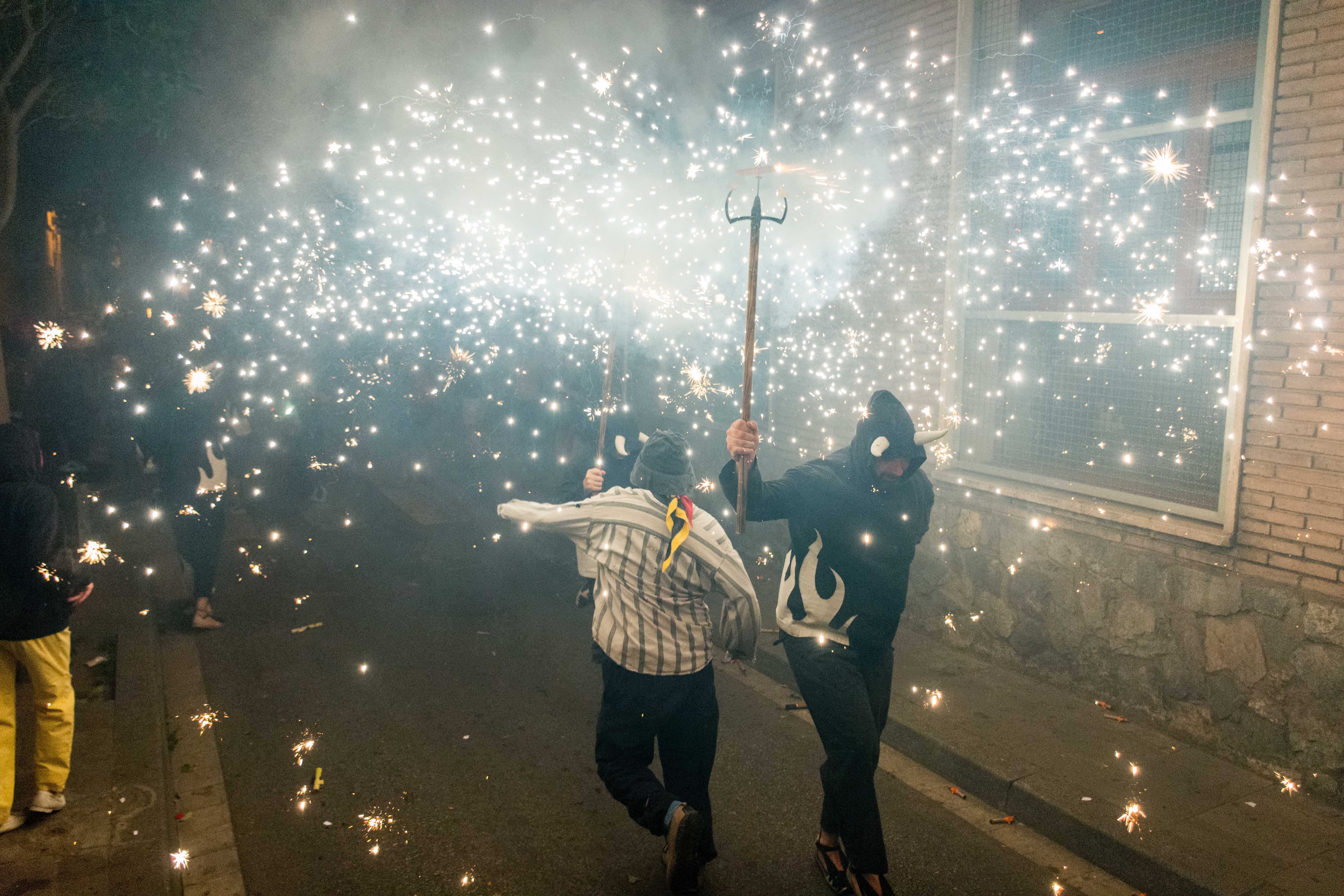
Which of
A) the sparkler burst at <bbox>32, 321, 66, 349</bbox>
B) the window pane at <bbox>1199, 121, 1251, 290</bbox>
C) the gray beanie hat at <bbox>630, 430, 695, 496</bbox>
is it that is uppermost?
the window pane at <bbox>1199, 121, 1251, 290</bbox>

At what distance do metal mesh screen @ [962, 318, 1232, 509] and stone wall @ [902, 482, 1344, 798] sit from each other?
0.43 meters

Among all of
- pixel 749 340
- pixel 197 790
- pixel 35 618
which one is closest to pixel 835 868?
pixel 749 340

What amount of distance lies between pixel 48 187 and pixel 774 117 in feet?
45.1

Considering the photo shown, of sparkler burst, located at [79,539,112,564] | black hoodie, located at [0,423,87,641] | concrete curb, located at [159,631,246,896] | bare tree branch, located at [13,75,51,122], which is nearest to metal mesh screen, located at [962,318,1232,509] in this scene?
concrete curb, located at [159,631,246,896]

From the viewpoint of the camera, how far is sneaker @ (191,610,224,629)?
6.58 meters

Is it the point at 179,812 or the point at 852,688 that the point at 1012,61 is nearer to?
the point at 852,688

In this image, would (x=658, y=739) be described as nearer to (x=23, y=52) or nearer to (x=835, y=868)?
(x=835, y=868)

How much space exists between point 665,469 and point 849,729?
136 cm

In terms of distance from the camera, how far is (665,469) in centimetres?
361

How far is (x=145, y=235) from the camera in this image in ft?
44.0

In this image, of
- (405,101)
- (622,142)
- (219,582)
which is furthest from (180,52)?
(219,582)

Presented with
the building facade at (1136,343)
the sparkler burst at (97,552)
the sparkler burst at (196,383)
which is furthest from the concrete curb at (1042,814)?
the sparkler burst at (97,552)

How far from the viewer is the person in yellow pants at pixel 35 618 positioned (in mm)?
3719

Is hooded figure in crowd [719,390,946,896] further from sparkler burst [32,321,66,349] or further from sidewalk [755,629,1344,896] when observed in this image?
sparkler burst [32,321,66,349]
